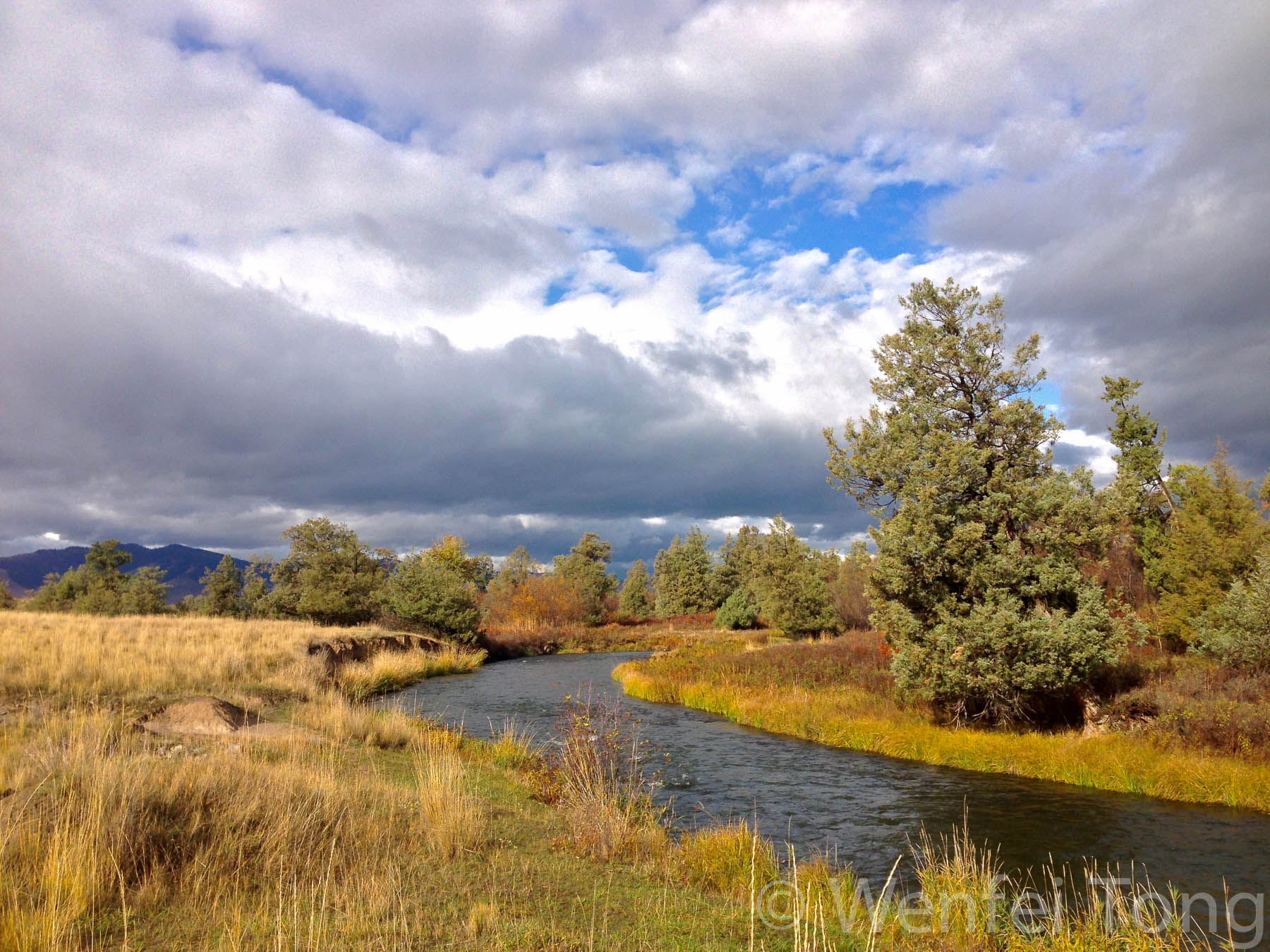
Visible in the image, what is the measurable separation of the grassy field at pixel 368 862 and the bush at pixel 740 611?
57915mm

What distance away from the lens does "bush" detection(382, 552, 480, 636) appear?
179 ft

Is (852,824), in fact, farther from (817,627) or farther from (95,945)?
(817,627)

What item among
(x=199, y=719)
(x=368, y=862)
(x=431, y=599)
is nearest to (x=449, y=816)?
(x=368, y=862)

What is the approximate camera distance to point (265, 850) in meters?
7.43

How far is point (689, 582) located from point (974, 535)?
7939 cm

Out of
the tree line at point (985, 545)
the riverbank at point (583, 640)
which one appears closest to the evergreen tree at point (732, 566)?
the riverbank at point (583, 640)

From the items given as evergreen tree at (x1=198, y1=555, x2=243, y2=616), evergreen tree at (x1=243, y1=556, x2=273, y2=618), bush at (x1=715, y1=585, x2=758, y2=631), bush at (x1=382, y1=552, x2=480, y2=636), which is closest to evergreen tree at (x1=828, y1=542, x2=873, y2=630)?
bush at (x1=715, y1=585, x2=758, y2=631)

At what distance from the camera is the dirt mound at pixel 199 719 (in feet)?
44.3

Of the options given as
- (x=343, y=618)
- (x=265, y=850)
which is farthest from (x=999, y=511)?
(x=343, y=618)

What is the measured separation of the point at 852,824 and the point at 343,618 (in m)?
55.6

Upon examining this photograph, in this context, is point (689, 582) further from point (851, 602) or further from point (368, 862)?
point (368, 862)

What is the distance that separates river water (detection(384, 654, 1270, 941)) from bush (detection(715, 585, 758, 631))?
1903 inches

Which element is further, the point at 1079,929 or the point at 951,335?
the point at 951,335

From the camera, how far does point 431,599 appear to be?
54.5m
